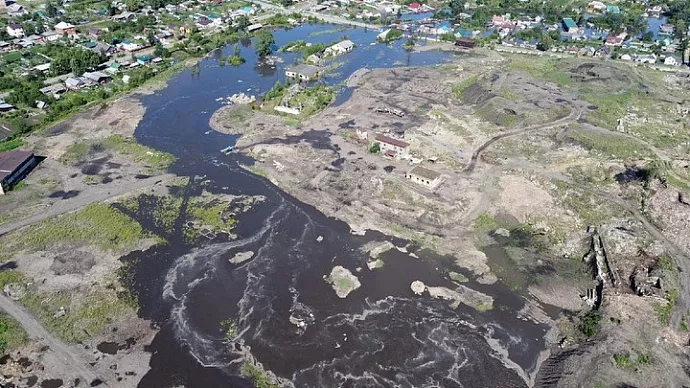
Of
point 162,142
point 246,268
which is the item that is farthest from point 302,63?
point 246,268

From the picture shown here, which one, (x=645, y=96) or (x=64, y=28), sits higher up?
(x=64, y=28)

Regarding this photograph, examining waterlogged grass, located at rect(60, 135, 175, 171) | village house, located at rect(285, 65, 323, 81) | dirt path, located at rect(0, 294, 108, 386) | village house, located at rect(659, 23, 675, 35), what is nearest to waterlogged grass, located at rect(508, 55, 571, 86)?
village house, located at rect(285, 65, 323, 81)

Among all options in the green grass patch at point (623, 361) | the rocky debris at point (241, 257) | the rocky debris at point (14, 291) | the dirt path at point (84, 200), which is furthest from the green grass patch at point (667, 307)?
the rocky debris at point (14, 291)

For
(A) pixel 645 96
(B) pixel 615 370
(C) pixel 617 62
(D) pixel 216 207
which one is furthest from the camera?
(C) pixel 617 62

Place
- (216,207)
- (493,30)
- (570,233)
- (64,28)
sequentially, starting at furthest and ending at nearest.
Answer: (493,30) < (64,28) < (216,207) < (570,233)

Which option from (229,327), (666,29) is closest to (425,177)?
(229,327)

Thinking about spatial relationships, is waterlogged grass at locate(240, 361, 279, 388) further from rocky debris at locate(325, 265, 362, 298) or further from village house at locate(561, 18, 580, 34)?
village house at locate(561, 18, 580, 34)

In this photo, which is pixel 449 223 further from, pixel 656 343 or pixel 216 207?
pixel 216 207
